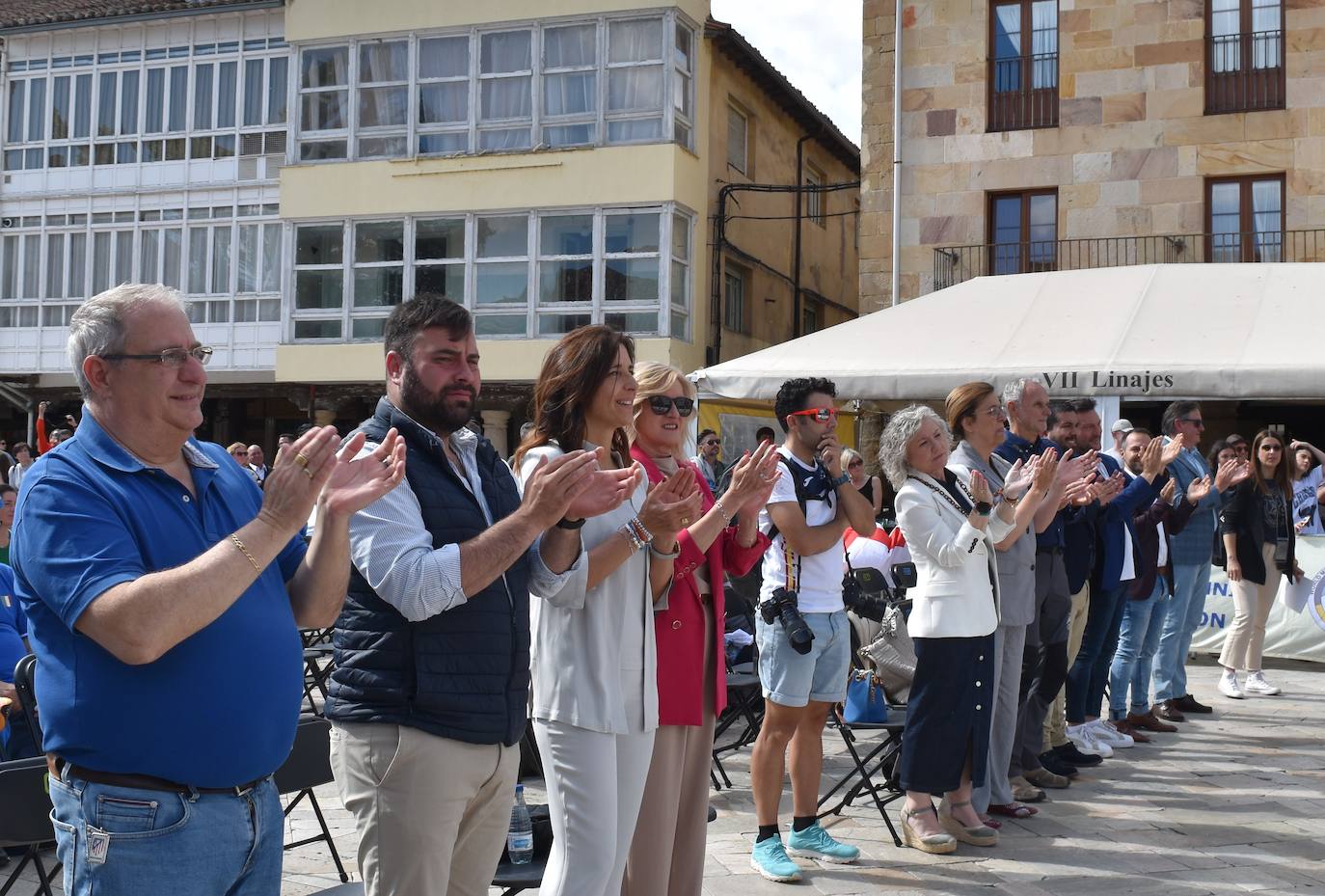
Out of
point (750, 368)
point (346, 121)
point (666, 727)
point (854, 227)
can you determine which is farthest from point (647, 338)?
point (666, 727)

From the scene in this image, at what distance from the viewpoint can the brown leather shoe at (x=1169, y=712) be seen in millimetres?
8609

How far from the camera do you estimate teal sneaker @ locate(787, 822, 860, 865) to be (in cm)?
537

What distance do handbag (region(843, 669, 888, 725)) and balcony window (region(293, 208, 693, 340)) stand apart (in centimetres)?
1449

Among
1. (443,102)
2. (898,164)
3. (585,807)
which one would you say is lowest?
(585,807)

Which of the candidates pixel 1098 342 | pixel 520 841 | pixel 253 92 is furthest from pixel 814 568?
pixel 253 92

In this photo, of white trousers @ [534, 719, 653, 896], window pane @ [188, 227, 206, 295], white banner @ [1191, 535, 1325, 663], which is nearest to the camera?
white trousers @ [534, 719, 653, 896]

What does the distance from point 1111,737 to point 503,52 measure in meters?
16.8

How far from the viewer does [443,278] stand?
21.7 m

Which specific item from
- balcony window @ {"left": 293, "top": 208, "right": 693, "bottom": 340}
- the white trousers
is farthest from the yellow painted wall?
the white trousers

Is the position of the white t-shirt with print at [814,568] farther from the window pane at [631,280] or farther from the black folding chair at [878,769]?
the window pane at [631,280]

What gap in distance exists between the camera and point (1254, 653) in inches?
384

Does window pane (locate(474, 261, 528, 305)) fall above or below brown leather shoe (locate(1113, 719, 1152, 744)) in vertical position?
above

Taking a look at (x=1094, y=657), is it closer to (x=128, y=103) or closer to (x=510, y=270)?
(x=510, y=270)

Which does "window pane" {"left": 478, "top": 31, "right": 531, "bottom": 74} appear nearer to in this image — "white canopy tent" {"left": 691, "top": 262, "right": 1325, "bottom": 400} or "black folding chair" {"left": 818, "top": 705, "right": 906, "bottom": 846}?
"white canopy tent" {"left": 691, "top": 262, "right": 1325, "bottom": 400}
